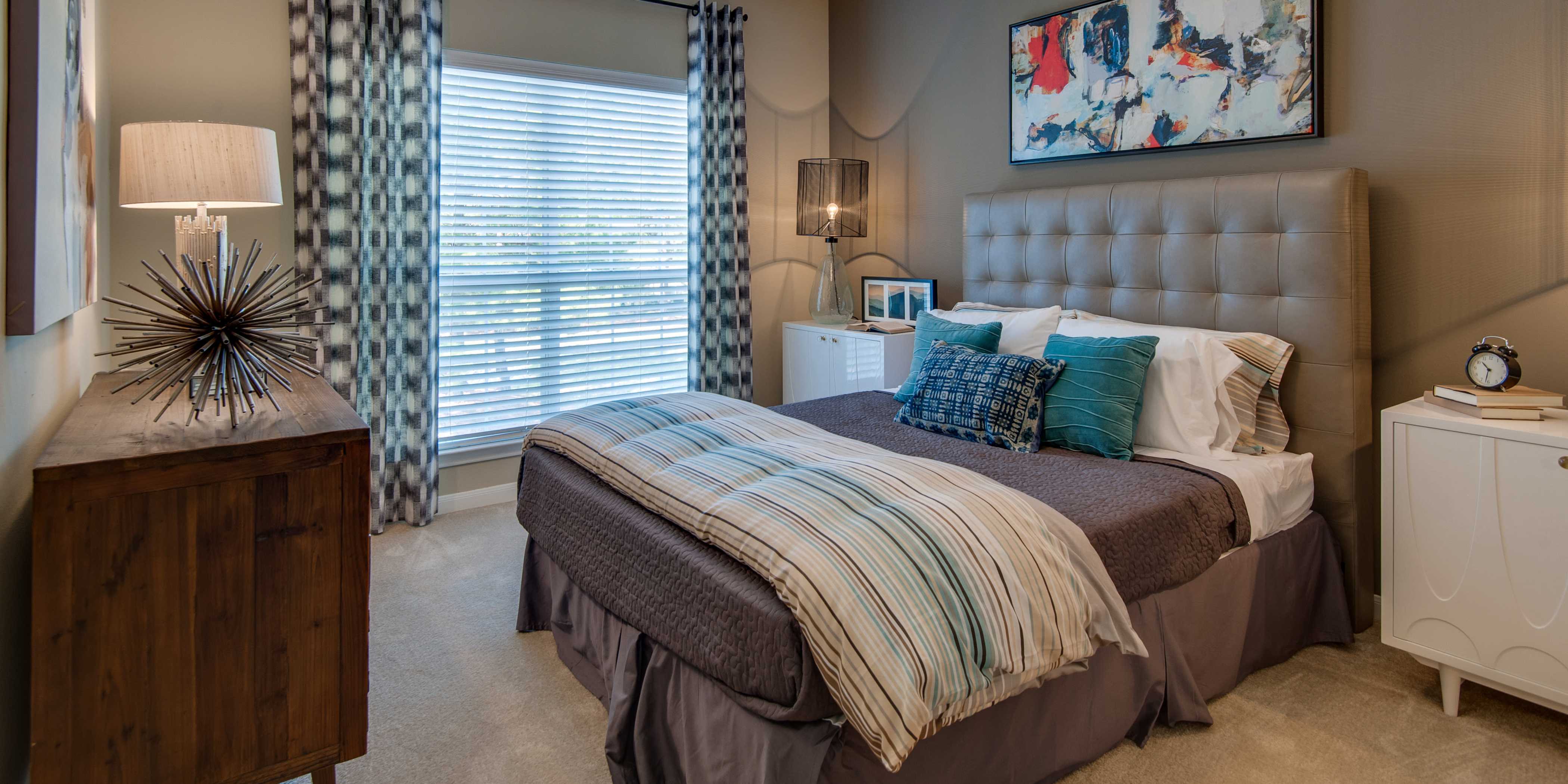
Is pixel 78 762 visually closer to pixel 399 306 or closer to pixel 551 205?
pixel 399 306

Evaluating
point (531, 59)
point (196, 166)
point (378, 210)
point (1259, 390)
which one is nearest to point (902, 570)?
point (1259, 390)

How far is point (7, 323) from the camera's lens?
4.02ft

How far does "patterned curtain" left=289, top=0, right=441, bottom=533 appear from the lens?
3.61 metres

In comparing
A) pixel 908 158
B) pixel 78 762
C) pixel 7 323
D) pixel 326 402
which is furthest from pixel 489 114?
pixel 78 762

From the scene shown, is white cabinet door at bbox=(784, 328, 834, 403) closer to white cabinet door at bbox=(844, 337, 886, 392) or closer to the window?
white cabinet door at bbox=(844, 337, 886, 392)

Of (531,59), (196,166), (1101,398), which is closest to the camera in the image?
(196,166)

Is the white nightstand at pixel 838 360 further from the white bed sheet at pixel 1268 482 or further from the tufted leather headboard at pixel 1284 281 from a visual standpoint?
the white bed sheet at pixel 1268 482

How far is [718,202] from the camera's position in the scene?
4.75 m

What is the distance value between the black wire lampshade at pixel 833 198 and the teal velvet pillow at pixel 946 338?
1.23 m

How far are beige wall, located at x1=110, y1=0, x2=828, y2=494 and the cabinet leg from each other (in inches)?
136

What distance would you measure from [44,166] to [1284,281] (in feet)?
10.5

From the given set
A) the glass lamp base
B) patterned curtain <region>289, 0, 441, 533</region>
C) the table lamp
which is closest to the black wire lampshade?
the table lamp

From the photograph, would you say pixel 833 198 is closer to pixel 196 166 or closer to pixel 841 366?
pixel 841 366

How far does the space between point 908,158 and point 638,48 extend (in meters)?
1.51
